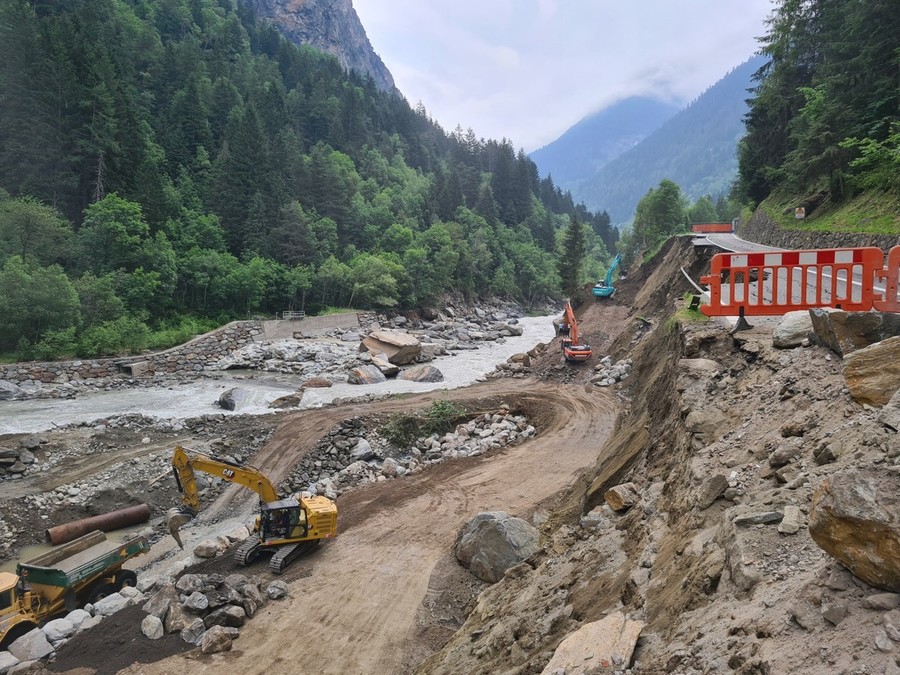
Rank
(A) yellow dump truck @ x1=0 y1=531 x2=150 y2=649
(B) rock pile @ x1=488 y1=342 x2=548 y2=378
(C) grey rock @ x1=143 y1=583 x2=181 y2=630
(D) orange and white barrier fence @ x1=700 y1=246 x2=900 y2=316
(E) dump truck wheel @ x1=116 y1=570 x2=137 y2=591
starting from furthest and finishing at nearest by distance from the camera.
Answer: (B) rock pile @ x1=488 y1=342 x2=548 y2=378
(E) dump truck wheel @ x1=116 y1=570 x2=137 y2=591
(A) yellow dump truck @ x1=0 y1=531 x2=150 y2=649
(C) grey rock @ x1=143 y1=583 x2=181 y2=630
(D) orange and white barrier fence @ x1=700 y1=246 x2=900 y2=316

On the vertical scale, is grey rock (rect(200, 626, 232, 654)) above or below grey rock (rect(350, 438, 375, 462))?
below

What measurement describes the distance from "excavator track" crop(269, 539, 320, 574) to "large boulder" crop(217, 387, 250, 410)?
44.6ft

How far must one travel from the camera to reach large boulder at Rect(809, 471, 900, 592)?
2984 millimetres

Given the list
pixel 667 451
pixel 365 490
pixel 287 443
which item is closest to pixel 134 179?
pixel 287 443

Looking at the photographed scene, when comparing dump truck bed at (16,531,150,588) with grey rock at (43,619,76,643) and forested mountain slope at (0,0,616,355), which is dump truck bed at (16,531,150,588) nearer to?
grey rock at (43,619,76,643)

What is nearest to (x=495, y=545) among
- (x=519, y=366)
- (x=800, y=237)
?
(x=519, y=366)

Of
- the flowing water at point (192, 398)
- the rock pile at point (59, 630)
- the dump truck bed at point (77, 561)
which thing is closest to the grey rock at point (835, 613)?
the rock pile at point (59, 630)

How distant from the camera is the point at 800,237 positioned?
Result: 78.7ft

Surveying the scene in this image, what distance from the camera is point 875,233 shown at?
58.5ft

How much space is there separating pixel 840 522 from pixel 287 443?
18.4 metres

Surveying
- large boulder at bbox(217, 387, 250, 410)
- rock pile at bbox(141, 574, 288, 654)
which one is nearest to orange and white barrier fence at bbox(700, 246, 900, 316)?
rock pile at bbox(141, 574, 288, 654)

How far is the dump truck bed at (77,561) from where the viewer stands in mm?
10172

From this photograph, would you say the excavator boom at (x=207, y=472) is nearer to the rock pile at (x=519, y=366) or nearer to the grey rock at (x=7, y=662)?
the grey rock at (x=7, y=662)

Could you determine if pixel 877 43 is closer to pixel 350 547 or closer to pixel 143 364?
pixel 350 547
